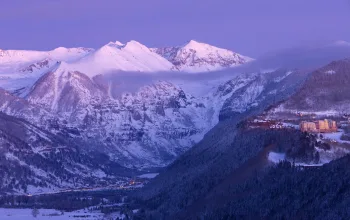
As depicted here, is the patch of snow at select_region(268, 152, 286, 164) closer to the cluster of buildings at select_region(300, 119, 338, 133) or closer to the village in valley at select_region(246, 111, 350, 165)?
the village in valley at select_region(246, 111, 350, 165)

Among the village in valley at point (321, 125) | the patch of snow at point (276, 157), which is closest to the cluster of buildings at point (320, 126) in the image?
the village in valley at point (321, 125)

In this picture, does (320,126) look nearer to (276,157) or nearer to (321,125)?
(321,125)

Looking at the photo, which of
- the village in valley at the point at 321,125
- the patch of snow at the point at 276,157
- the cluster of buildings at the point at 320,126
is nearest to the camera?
the village in valley at the point at 321,125

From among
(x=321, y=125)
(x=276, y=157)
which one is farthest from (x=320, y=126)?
(x=276, y=157)

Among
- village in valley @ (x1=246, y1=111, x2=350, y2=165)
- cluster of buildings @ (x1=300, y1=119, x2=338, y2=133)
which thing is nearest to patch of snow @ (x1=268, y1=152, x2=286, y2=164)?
village in valley @ (x1=246, y1=111, x2=350, y2=165)

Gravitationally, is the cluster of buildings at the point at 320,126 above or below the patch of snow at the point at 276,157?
above

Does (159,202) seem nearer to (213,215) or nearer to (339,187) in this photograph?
(213,215)

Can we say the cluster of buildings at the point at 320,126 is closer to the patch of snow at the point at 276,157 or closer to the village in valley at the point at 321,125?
the village in valley at the point at 321,125

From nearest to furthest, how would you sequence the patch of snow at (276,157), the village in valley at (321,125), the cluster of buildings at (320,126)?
the village in valley at (321,125), the patch of snow at (276,157), the cluster of buildings at (320,126)
